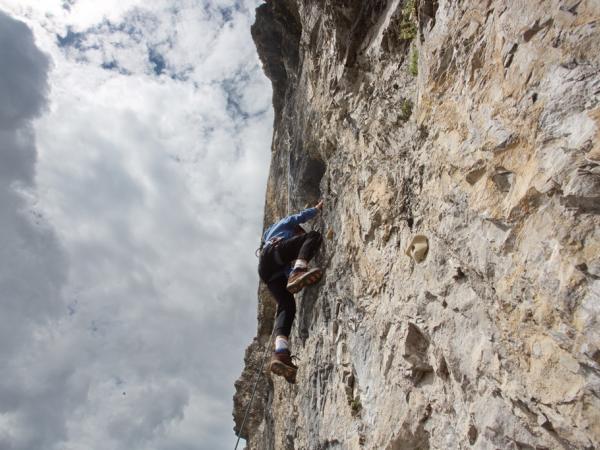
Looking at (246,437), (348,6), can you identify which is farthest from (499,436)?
(246,437)

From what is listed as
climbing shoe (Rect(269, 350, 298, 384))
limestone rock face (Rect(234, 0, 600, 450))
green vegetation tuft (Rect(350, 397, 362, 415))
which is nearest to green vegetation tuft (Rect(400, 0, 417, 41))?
limestone rock face (Rect(234, 0, 600, 450))

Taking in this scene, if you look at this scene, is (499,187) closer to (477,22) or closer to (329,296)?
(477,22)

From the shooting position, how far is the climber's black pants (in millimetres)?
7340

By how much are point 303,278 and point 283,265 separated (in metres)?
1.08

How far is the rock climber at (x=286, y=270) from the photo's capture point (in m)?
7.00

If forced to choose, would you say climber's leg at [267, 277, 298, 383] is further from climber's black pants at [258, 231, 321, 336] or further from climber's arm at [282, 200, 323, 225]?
climber's arm at [282, 200, 323, 225]

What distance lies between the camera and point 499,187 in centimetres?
326

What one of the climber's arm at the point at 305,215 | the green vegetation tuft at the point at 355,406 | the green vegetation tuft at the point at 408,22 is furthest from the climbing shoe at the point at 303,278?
the green vegetation tuft at the point at 408,22

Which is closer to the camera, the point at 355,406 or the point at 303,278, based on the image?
the point at 355,406

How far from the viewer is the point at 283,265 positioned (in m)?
7.94

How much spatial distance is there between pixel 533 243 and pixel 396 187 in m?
2.35

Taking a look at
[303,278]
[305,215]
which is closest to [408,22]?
[305,215]

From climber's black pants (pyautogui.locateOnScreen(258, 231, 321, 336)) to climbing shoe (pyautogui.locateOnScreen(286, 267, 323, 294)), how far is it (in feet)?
1.00

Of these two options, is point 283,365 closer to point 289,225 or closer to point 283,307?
point 283,307
